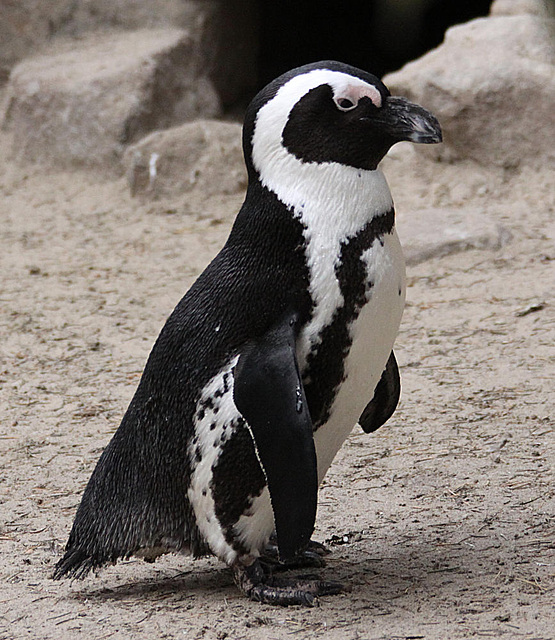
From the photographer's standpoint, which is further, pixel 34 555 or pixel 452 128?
pixel 452 128

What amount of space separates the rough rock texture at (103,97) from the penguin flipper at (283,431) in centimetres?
499

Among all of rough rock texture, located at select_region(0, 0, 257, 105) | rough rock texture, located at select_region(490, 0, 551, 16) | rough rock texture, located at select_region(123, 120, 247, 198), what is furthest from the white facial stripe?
rough rock texture, located at select_region(0, 0, 257, 105)

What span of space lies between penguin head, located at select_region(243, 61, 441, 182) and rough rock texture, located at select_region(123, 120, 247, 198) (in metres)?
4.25

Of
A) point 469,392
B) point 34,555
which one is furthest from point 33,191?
point 34,555

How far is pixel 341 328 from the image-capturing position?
2.19 meters

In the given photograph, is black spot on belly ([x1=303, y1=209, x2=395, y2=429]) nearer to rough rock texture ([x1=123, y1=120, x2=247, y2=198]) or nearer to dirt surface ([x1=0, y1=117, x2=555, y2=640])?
dirt surface ([x1=0, y1=117, x2=555, y2=640])

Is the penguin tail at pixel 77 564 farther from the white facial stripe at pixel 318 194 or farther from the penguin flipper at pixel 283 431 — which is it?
the white facial stripe at pixel 318 194

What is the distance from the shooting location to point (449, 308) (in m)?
4.74

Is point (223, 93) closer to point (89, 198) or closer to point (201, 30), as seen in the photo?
point (201, 30)

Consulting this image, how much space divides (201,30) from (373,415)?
218 inches

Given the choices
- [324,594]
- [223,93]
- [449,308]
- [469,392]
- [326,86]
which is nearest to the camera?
[326,86]

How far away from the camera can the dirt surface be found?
2.33 m

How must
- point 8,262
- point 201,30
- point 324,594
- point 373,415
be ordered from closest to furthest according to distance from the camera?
1. point 324,594
2. point 373,415
3. point 8,262
4. point 201,30

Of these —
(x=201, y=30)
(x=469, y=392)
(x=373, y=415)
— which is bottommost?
(x=469, y=392)
